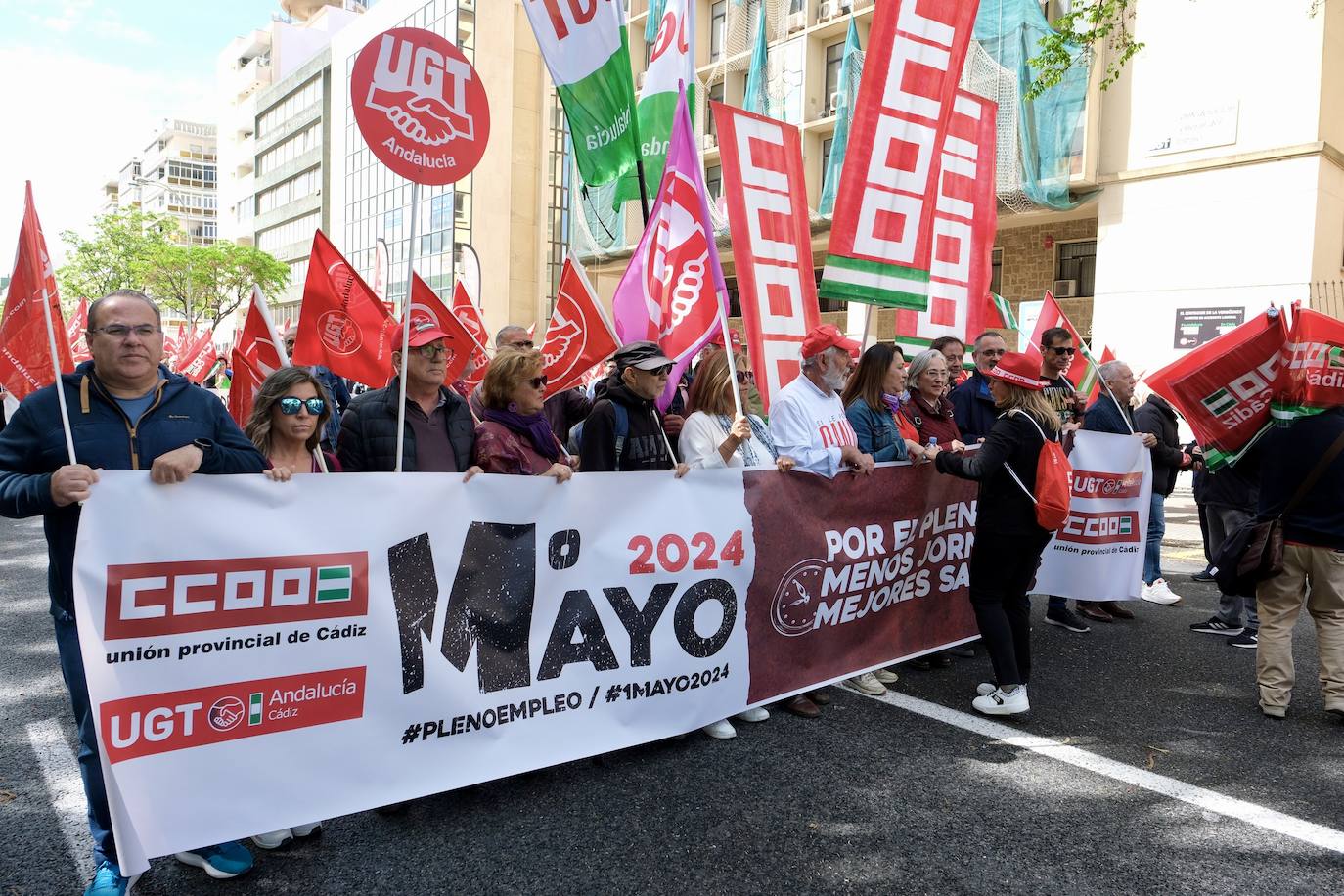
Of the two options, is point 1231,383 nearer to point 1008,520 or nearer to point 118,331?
point 1008,520

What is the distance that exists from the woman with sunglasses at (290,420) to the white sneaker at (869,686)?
299cm

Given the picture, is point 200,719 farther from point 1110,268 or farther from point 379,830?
point 1110,268

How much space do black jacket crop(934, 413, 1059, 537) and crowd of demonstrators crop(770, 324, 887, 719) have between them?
545mm

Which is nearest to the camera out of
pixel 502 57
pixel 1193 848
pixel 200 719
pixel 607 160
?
pixel 200 719

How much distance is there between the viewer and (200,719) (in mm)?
2840

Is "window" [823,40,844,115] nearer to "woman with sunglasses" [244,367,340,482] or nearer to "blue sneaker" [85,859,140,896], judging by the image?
"woman with sunglasses" [244,367,340,482]

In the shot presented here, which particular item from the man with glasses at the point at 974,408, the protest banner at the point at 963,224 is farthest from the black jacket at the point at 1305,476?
the protest banner at the point at 963,224

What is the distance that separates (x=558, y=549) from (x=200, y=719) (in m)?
1.39

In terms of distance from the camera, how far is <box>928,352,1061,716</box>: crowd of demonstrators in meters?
4.48

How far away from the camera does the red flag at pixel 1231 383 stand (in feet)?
15.3

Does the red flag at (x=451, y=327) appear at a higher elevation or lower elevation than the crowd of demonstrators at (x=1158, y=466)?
higher

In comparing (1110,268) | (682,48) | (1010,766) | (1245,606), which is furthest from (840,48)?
(1010,766)

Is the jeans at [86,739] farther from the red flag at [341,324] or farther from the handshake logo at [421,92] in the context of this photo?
the red flag at [341,324]

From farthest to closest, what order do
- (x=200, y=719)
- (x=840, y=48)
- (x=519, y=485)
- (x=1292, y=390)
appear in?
(x=840, y=48)
(x=1292, y=390)
(x=519, y=485)
(x=200, y=719)
